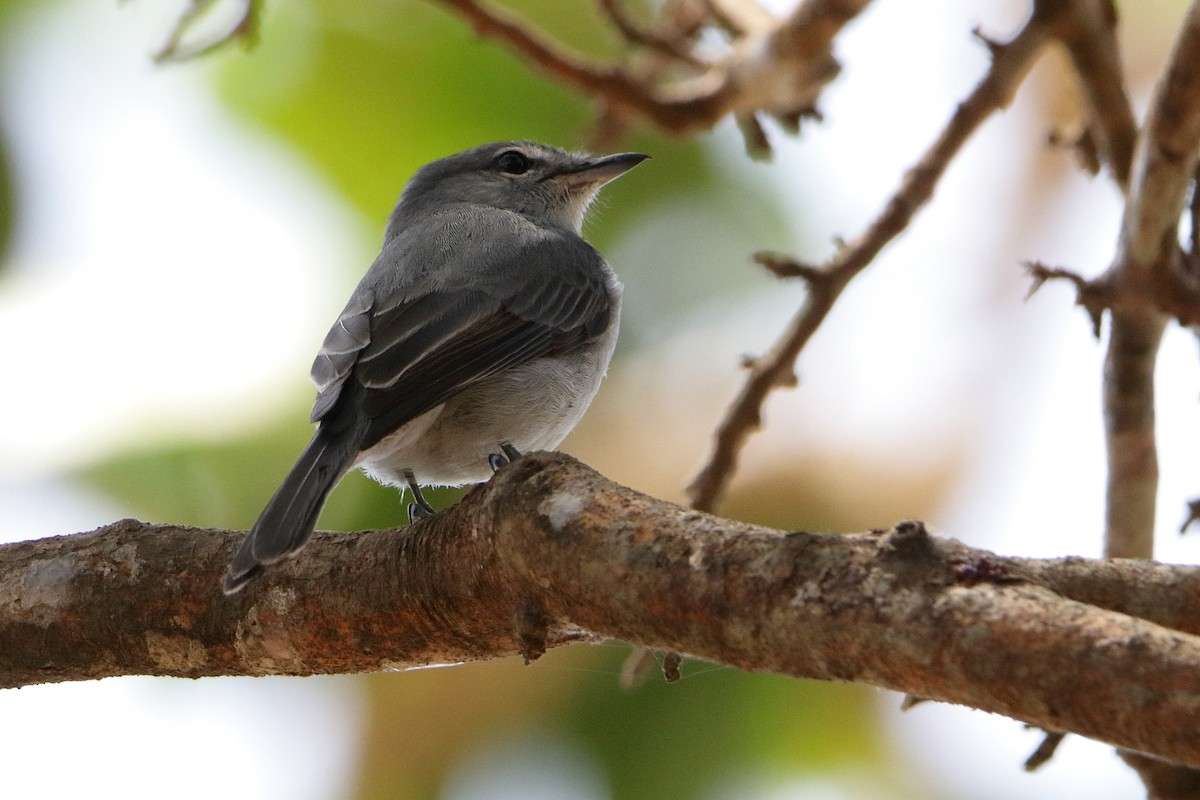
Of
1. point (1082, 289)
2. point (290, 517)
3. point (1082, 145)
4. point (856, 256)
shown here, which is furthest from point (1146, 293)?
point (290, 517)

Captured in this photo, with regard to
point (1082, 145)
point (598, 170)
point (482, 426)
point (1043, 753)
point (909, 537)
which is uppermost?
point (1082, 145)

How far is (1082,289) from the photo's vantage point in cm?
413

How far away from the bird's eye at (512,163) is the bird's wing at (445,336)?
115cm

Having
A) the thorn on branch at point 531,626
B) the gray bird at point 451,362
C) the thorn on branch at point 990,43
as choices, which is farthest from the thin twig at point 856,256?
the thorn on branch at point 531,626

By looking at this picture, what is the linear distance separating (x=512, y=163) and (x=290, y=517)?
3198 millimetres

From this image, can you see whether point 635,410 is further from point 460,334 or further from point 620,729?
point 460,334

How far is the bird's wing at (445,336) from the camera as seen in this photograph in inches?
159

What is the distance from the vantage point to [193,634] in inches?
137

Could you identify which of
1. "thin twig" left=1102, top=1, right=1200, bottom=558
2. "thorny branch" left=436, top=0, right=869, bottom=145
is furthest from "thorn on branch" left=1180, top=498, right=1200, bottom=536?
"thorny branch" left=436, top=0, right=869, bottom=145

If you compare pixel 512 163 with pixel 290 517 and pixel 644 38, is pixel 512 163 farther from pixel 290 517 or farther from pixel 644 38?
pixel 290 517

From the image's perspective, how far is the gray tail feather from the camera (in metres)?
3.20

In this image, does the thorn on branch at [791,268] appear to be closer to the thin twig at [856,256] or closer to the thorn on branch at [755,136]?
the thin twig at [856,256]

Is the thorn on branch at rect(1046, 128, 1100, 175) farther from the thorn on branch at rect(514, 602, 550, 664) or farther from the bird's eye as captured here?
the thorn on branch at rect(514, 602, 550, 664)

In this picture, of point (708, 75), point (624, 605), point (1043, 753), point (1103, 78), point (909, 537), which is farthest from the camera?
point (708, 75)
